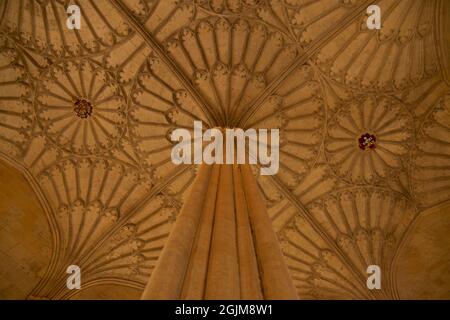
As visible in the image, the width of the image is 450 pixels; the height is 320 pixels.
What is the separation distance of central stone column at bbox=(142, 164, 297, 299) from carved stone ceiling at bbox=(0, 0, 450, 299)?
460 centimetres

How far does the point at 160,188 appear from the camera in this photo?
1127cm

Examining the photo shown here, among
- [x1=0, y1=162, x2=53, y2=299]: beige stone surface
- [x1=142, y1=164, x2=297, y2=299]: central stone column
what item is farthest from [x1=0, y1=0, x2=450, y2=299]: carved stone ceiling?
[x1=142, y1=164, x2=297, y2=299]: central stone column

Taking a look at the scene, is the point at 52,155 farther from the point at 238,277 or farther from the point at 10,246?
the point at 238,277

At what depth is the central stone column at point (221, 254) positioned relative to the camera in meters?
3.96

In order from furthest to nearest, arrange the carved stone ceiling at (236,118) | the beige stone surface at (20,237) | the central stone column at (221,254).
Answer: the beige stone surface at (20,237) < the carved stone ceiling at (236,118) < the central stone column at (221,254)

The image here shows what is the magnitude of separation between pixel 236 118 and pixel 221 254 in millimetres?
6065

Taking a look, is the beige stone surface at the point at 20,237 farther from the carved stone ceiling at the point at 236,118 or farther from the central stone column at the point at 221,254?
the central stone column at the point at 221,254

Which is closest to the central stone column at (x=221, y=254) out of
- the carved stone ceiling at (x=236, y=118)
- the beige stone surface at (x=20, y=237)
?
the carved stone ceiling at (x=236, y=118)

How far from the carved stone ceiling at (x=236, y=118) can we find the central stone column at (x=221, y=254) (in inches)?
181

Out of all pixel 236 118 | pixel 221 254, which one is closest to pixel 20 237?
pixel 236 118

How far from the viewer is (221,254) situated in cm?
440

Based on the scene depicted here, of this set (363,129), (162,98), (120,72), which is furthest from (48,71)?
(363,129)

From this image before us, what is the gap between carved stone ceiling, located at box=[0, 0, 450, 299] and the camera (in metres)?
9.81

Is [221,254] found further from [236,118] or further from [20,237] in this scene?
[20,237]
